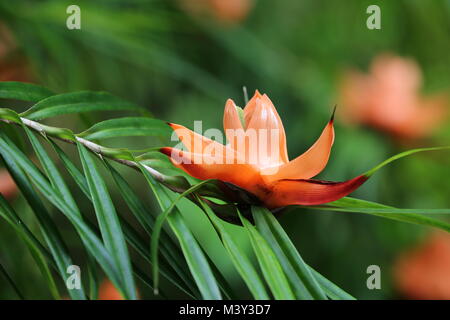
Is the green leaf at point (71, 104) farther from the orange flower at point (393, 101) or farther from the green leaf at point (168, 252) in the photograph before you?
the orange flower at point (393, 101)

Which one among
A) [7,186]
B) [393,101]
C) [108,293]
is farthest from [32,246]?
[393,101]

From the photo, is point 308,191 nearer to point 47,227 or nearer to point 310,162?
point 310,162

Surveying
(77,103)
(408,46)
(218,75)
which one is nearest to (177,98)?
(218,75)

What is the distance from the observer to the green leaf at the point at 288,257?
10.7 inches

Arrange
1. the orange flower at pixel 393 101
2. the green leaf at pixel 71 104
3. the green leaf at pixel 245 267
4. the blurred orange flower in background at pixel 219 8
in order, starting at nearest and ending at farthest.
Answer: the green leaf at pixel 245 267 → the green leaf at pixel 71 104 → the orange flower at pixel 393 101 → the blurred orange flower in background at pixel 219 8

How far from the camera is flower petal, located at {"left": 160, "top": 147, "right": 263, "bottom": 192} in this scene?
31 cm

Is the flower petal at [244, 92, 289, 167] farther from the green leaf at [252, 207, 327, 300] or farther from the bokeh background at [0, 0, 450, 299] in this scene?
the bokeh background at [0, 0, 450, 299]

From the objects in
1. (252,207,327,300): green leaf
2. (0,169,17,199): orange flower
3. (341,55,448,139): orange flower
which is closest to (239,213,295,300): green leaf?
(252,207,327,300): green leaf

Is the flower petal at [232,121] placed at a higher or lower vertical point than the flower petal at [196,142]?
higher

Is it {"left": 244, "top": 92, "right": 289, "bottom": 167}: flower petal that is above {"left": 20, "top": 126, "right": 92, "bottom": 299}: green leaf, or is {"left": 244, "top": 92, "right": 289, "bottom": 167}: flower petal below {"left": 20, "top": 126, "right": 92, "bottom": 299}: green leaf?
above

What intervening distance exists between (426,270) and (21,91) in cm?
A: 99

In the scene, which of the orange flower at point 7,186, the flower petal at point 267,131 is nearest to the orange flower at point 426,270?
the orange flower at point 7,186

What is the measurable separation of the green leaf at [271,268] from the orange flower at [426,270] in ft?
3.02

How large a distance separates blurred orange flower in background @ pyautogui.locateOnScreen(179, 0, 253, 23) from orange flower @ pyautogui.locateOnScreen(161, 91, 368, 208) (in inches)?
36.3
